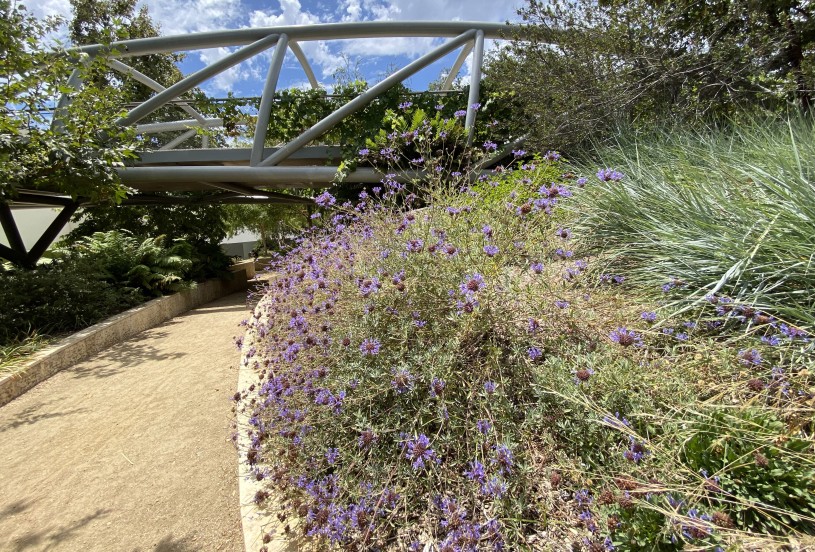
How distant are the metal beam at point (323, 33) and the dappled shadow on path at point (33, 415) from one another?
8824 mm

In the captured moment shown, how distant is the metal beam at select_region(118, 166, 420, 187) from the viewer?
28.4ft

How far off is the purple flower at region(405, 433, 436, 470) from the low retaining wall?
4513 millimetres

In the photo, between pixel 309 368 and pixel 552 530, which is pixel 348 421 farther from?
pixel 552 530

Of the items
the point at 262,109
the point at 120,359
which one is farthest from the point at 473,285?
the point at 262,109

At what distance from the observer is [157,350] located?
18.1 feet

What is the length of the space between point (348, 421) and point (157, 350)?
4632 mm

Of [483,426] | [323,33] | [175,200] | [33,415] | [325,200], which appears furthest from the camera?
[175,200]

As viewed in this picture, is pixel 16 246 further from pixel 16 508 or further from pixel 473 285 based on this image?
pixel 473 285

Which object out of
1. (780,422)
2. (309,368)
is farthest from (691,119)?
(309,368)

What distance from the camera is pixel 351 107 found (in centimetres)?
861

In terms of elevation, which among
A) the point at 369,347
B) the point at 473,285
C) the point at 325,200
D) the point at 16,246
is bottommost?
the point at 369,347

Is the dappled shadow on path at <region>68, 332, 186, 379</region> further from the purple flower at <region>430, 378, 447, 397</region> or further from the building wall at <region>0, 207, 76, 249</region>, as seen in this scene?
the building wall at <region>0, 207, 76, 249</region>

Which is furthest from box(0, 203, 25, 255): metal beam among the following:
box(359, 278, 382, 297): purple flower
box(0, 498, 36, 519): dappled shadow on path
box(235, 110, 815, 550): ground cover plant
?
box(359, 278, 382, 297): purple flower

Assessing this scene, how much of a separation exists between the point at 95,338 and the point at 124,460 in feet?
10.5
